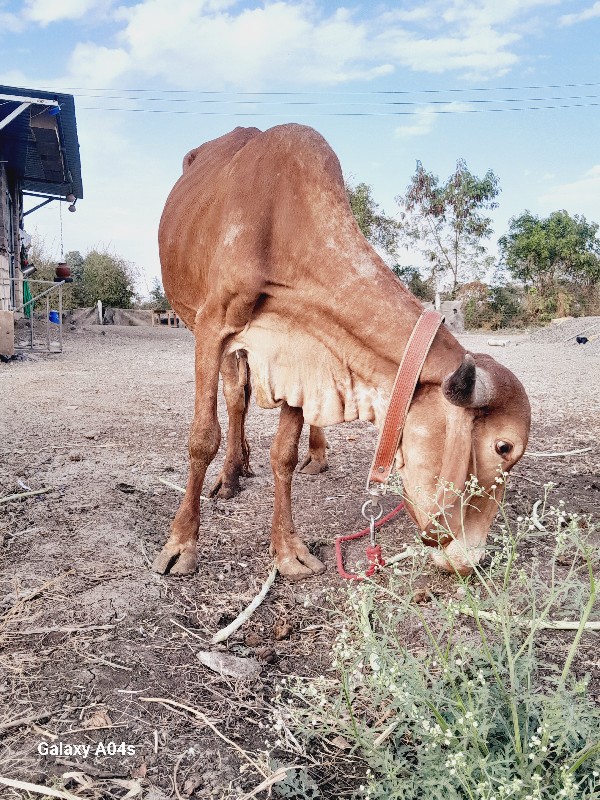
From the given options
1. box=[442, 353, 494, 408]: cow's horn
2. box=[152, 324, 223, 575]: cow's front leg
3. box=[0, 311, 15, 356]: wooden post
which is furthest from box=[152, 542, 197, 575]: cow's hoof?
box=[0, 311, 15, 356]: wooden post

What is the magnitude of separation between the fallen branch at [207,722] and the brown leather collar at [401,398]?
102 centimetres

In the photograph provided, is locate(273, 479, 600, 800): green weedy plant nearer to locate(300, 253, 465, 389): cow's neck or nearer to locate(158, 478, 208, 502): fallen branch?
locate(300, 253, 465, 389): cow's neck

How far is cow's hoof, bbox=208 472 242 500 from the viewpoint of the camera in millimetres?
4309

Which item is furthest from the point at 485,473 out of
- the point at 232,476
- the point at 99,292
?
the point at 99,292

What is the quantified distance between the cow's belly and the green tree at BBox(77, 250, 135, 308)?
2340 centimetres

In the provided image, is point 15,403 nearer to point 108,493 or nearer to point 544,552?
point 108,493

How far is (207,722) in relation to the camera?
196cm

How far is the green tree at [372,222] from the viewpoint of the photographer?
27.2 meters

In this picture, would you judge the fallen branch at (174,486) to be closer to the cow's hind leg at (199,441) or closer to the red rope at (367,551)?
the cow's hind leg at (199,441)

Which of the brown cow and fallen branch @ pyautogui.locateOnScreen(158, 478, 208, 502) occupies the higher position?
the brown cow

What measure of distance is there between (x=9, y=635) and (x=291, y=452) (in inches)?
58.2

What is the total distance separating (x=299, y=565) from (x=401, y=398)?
3.32 feet

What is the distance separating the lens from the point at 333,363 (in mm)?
2939

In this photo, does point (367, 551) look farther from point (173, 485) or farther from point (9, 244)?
point (9, 244)
